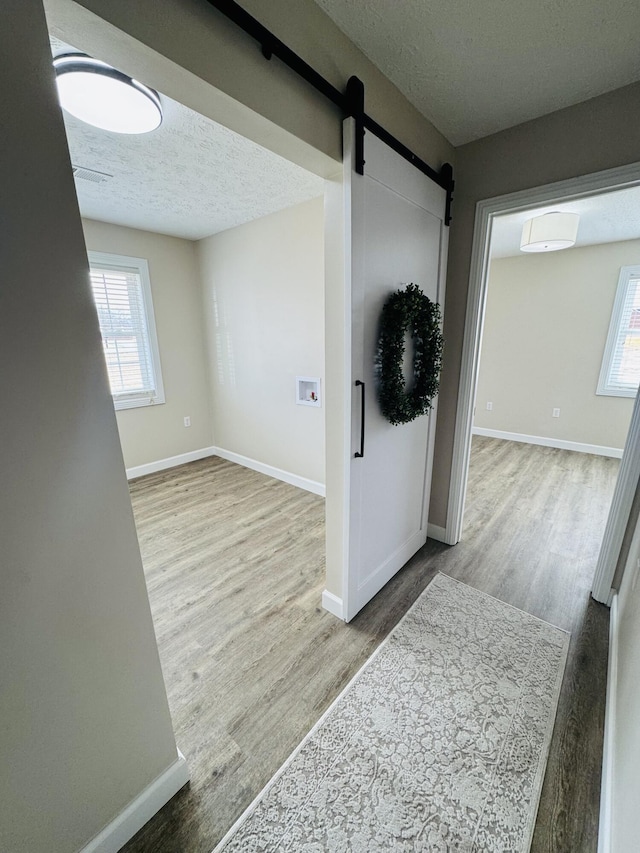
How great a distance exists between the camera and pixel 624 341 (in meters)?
4.17

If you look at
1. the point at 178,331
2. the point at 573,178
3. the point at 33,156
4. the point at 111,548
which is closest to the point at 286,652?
the point at 111,548

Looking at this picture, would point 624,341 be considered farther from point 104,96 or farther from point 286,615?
point 104,96

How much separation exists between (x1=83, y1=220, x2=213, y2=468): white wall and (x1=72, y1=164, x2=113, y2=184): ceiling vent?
1.12 meters

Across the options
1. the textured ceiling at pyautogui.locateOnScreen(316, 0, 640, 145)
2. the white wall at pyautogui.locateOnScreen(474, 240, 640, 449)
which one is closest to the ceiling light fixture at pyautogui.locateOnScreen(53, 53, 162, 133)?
the textured ceiling at pyautogui.locateOnScreen(316, 0, 640, 145)

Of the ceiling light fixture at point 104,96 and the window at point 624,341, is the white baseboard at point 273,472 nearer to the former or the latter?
the ceiling light fixture at point 104,96

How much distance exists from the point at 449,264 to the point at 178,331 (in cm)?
313

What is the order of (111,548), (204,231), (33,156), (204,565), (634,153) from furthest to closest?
(204,231)
(204,565)
(634,153)
(111,548)
(33,156)

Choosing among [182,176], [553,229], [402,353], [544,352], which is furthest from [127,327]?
[544,352]

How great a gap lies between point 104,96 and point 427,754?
2978 millimetres

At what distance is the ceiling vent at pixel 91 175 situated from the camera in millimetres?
2225

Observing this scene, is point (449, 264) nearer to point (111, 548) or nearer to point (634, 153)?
point (634, 153)

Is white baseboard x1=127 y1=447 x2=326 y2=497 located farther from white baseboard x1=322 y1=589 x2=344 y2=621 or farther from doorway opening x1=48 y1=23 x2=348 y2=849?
white baseboard x1=322 y1=589 x2=344 y2=621

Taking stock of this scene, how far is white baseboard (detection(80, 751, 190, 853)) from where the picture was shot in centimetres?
103

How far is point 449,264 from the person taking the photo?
7.17 ft
